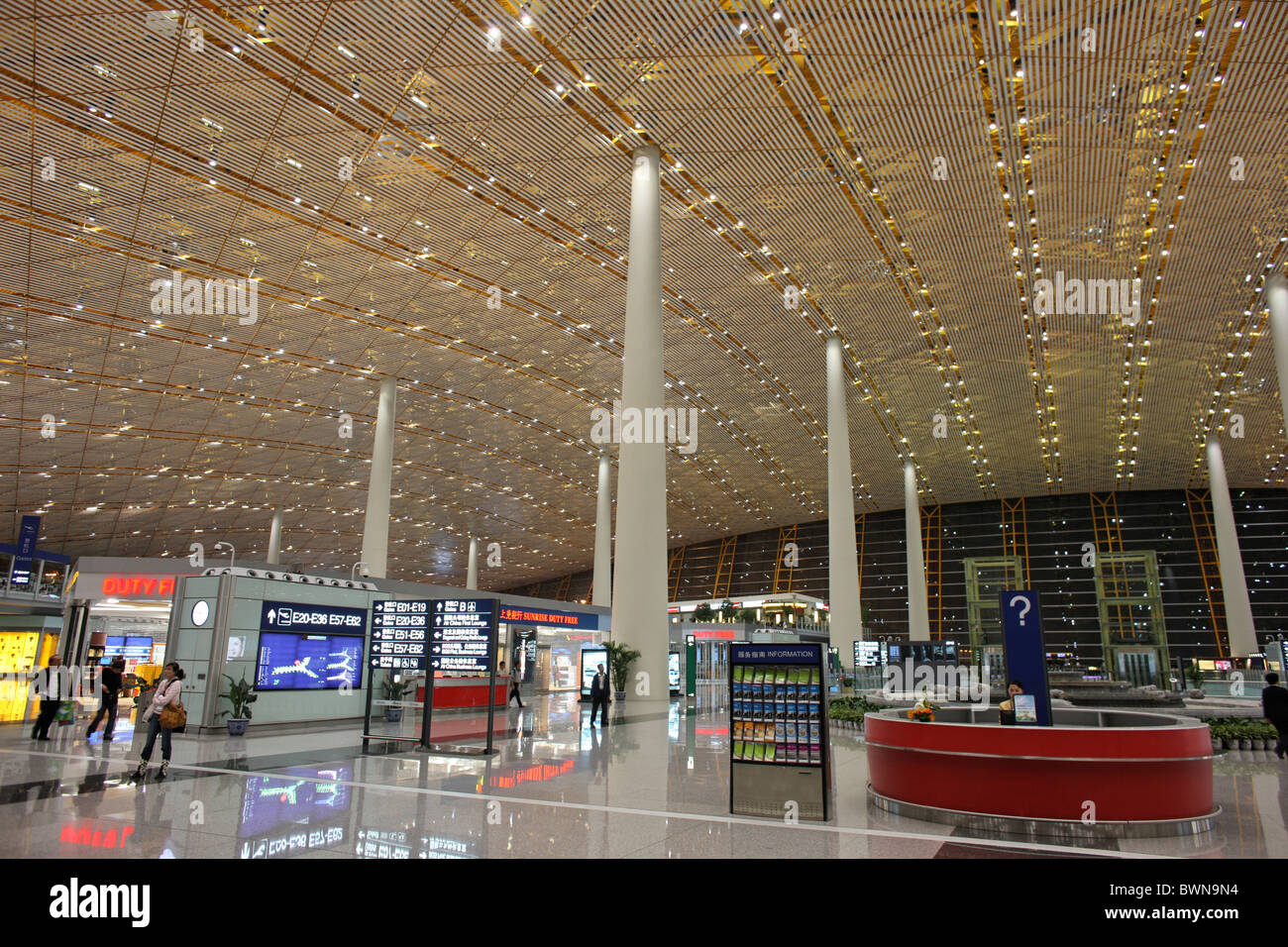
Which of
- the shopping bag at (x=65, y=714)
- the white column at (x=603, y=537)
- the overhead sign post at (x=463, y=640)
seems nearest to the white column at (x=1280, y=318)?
the overhead sign post at (x=463, y=640)

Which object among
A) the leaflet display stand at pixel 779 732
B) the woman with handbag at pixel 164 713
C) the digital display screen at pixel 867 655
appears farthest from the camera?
the digital display screen at pixel 867 655

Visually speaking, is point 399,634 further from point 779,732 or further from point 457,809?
point 779,732

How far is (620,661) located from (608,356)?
15.3 metres

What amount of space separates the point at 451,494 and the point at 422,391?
1469 centimetres

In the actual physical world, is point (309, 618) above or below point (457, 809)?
above

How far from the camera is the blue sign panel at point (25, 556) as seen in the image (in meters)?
24.2

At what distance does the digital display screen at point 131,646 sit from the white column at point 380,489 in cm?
1385

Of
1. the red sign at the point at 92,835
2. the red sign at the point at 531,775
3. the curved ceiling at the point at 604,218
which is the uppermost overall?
the curved ceiling at the point at 604,218

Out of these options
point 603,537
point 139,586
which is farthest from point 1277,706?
point 603,537

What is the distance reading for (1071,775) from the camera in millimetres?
6586

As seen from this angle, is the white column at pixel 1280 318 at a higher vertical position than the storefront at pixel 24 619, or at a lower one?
higher

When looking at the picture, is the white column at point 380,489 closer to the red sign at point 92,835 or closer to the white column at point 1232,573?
the red sign at point 92,835
